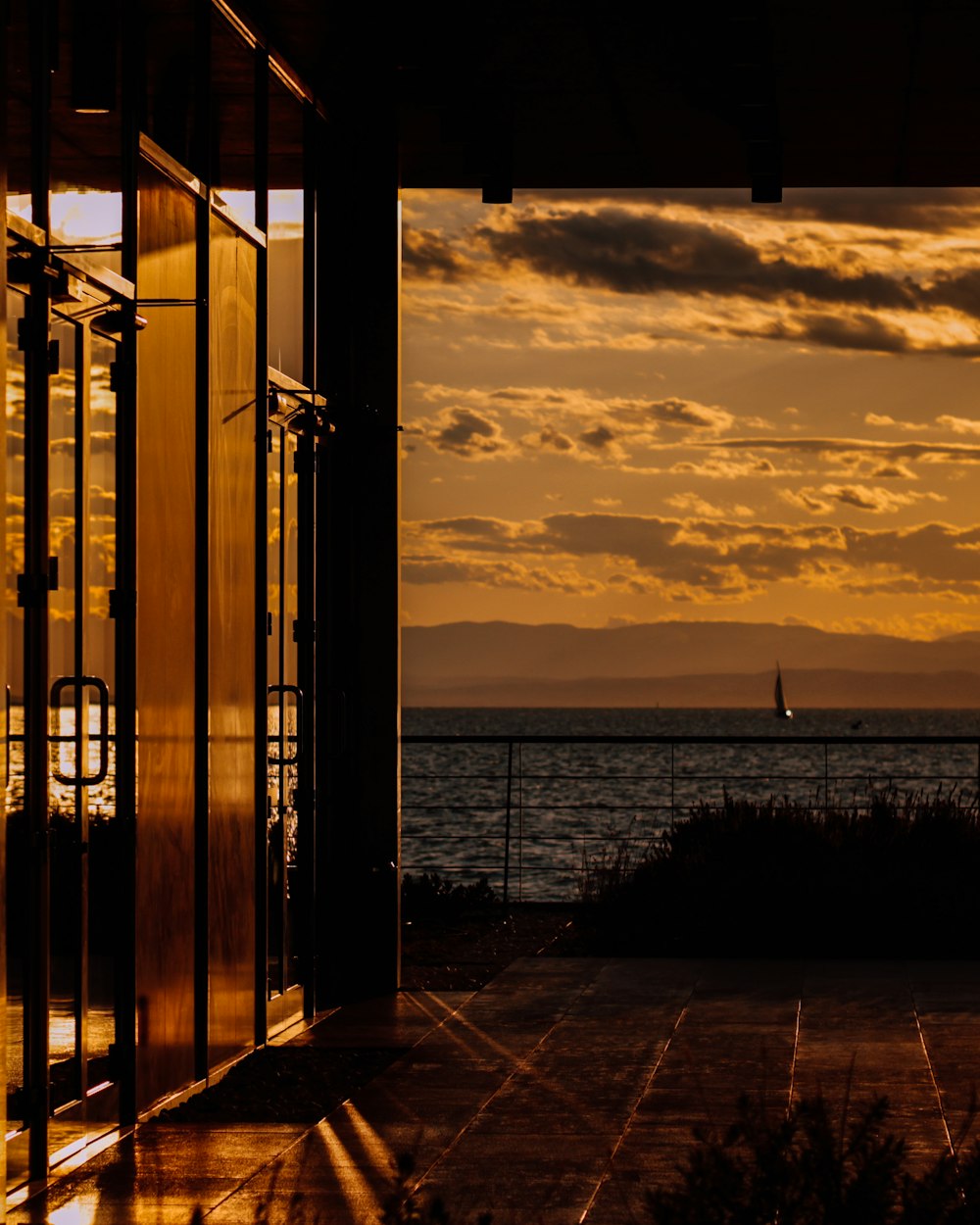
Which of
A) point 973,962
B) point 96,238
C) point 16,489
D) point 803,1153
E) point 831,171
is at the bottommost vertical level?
point 973,962

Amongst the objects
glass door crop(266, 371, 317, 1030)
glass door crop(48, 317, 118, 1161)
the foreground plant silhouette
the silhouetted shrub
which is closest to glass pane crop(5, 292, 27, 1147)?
glass door crop(48, 317, 118, 1161)

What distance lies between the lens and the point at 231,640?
234 inches

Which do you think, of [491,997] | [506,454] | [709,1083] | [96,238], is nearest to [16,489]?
[96,238]

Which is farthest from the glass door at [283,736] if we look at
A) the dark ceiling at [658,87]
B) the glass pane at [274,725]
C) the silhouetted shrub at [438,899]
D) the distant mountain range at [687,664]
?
the distant mountain range at [687,664]

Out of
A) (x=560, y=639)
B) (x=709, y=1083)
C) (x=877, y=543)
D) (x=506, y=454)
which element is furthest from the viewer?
(x=560, y=639)

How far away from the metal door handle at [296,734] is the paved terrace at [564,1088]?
95 centimetres

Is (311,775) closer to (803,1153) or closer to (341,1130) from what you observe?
(341,1130)

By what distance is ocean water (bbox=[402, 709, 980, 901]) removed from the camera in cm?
1117

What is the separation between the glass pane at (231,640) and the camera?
5758 millimetres

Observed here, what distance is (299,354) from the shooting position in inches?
272

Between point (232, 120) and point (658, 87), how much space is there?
1.74m

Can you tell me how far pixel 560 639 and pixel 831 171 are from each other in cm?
2811

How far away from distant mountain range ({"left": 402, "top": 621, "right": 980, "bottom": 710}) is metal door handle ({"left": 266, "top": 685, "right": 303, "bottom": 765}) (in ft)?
65.3

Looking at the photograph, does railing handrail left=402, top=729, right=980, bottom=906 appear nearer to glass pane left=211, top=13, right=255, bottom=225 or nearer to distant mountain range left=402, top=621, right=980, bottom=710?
distant mountain range left=402, top=621, right=980, bottom=710
